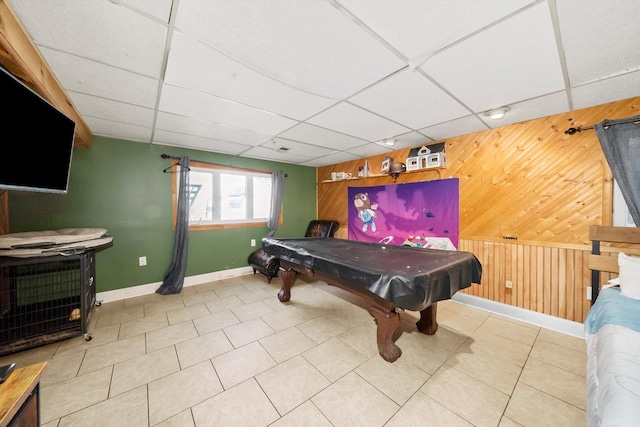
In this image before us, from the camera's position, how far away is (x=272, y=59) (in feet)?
5.13

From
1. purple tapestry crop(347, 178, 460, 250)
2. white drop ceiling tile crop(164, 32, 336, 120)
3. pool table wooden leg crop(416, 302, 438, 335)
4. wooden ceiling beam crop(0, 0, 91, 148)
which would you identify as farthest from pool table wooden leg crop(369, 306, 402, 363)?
wooden ceiling beam crop(0, 0, 91, 148)

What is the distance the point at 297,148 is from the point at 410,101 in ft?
6.92

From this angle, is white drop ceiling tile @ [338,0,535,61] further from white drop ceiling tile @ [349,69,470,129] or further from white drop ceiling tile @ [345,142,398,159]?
white drop ceiling tile @ [345,142,398,159]

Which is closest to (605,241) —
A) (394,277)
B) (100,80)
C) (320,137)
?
(394,277)

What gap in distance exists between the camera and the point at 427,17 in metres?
1.22

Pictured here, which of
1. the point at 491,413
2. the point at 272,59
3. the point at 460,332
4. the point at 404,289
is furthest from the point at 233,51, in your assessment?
the point at 460,332

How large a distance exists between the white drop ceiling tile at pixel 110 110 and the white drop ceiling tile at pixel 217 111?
0.30 m

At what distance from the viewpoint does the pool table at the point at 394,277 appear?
1667 millimetres

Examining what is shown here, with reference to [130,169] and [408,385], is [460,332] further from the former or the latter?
[130,169]

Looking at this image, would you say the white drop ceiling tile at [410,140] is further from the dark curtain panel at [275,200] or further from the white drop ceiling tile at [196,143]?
the white drop ceiling tile at [196,143]

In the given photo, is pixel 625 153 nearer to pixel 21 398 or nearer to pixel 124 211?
pixel 21 398

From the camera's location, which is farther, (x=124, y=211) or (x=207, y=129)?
(x=124, y=211)

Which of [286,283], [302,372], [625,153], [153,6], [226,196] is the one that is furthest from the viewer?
[226,196]

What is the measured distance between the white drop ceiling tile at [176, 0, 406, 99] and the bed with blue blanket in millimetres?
2146
